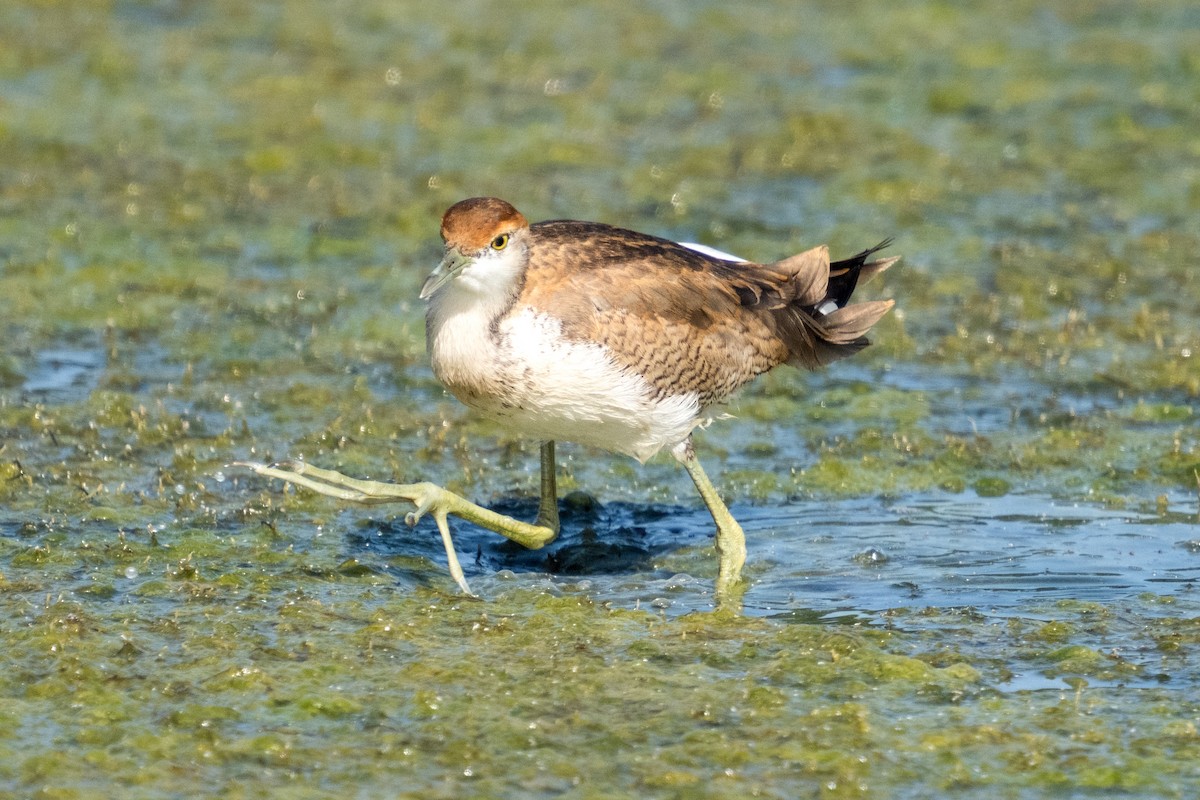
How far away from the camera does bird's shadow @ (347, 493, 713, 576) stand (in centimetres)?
762

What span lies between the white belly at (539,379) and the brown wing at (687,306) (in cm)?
7

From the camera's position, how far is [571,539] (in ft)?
26.0

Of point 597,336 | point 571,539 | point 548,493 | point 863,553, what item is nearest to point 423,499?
point 548,493

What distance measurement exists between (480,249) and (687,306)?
3.41 feet

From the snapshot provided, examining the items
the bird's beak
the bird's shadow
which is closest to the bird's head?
the bird's beak

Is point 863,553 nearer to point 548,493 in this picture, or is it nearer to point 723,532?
point 723,532

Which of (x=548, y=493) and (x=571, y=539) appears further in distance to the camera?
(x=571, y=539)

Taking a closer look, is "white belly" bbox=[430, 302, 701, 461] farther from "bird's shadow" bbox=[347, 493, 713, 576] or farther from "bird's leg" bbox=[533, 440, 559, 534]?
"bird's shadow" bbox=[347, 493, 713, 576]

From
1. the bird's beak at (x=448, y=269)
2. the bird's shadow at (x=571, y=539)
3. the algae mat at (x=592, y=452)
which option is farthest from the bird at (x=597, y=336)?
the algae mat at (x=592, y=452)

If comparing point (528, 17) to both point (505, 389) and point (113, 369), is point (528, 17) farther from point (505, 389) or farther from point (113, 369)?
point (505, 389)

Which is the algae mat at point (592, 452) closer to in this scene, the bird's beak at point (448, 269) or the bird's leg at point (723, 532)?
the bird's leg at point (723, 532)

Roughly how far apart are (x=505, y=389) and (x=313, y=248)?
5.07 meters

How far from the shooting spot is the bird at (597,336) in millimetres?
6477

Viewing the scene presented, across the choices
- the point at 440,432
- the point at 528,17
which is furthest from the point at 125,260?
the point at 528,17
